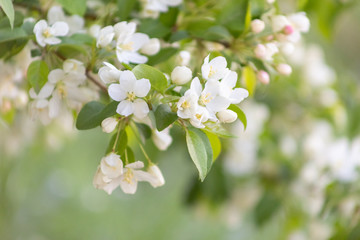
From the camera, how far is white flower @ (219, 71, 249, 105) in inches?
24.2

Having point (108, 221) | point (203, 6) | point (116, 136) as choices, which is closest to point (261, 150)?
point (203, 6)

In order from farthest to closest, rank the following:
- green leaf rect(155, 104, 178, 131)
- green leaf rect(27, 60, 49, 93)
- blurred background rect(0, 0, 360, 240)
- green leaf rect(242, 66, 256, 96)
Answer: blurred background rect(0, 0, 360, 240) → green leaf rect(242, 66, 256, 96) → green leaf rect(27, 60, 49, 93) → green leaf rect(155, 104, 178, 131)

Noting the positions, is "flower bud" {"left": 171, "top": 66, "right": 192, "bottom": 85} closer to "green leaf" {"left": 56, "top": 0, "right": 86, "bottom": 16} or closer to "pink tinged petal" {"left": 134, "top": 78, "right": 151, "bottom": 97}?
"pink tinged petal" {"left": 134, "top": 78, "right": 151, "bottom": 97}

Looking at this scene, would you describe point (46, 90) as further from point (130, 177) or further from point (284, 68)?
point (284, 68)

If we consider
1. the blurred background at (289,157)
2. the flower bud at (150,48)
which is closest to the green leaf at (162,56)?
the flower bud at (150,48)

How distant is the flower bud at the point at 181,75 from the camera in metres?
0.62

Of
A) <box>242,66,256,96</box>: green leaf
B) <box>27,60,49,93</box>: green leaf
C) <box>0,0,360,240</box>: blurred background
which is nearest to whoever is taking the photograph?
<box>27,60,49,93</box>: green leaf

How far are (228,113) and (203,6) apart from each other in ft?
0.99

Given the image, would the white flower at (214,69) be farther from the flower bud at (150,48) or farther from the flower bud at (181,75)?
the flower bud at (150,48)

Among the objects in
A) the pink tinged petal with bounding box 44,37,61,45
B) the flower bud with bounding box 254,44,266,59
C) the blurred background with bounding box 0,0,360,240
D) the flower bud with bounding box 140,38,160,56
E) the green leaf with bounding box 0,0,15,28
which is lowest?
the blurred background with bounding box 0,0,360,240

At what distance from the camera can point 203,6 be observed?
0.85 meters

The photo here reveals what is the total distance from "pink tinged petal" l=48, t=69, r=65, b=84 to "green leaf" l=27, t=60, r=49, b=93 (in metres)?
0.01

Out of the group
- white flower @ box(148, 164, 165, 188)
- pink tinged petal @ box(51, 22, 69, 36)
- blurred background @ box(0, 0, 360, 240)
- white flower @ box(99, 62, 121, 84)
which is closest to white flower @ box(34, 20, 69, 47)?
pink tinged petal @ box(51, 22, 69, 36)

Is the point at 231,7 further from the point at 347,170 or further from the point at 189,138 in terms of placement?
the point at 347,170
